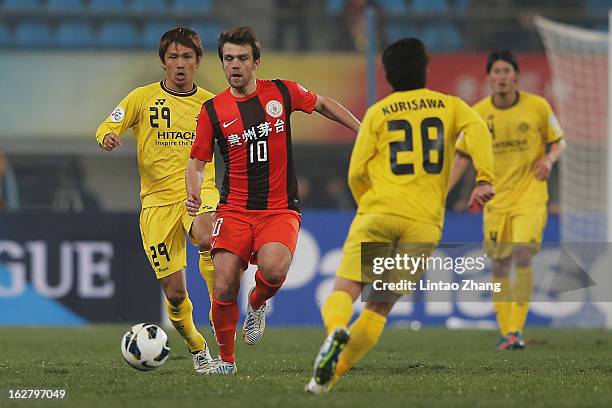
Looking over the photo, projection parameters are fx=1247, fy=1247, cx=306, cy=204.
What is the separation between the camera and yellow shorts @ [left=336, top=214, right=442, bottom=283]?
646 centimetres

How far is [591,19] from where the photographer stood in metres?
16.0

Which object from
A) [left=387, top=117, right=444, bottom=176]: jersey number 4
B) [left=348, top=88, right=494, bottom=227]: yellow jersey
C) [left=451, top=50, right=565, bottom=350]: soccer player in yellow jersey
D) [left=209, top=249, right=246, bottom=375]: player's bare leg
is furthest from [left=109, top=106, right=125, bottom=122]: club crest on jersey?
[left=451, top=50, right=565, bottom=350]: soccer player in yellow jersey

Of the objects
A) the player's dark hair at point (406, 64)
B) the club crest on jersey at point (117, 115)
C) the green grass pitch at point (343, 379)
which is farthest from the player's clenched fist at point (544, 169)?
the player's dark hair at point (406, 64)

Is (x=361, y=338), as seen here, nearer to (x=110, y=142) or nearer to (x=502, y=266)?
(x=110, y=142)

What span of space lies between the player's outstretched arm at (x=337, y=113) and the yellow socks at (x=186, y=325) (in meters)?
1.61

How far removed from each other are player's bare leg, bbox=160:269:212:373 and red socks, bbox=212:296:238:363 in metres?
0.42

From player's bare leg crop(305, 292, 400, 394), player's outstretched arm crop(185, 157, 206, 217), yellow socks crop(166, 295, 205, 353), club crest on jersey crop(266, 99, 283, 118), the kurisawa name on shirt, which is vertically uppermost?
the kurisawa name on shirt

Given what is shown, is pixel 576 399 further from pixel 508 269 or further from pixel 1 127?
pixel 1 127

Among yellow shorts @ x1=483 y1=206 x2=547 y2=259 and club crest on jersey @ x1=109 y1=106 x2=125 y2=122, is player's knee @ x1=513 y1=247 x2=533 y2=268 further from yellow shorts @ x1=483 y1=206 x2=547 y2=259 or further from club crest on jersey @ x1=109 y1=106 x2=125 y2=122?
club crest on jersey @ x1=109 y1=106 x2=125 y2=122

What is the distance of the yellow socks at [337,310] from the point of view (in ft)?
20.7

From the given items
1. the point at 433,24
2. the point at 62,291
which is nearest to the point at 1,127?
the point at 62,291

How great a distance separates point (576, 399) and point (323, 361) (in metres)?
1.36

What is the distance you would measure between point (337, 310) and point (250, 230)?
1.50 m

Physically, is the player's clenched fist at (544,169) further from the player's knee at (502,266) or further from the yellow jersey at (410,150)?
the yellow jersey at (410,150)
